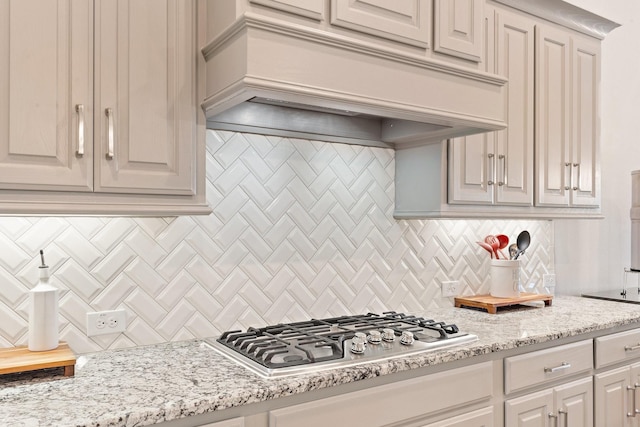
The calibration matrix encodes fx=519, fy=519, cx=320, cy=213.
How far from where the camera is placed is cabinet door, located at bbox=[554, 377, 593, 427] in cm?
219

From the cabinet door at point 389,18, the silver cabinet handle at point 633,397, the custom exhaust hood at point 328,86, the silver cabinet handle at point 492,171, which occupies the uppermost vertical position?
the cabinet door at point 389,18

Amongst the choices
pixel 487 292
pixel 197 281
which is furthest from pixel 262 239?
pixel 487 292

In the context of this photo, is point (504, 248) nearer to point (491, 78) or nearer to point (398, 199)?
point (398, 199)

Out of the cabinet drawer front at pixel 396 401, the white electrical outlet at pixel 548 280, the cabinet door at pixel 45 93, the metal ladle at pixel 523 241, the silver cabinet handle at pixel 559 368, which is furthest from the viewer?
the white electrical outlet at pixel 548 280

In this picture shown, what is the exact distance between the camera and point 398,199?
254 centimetres

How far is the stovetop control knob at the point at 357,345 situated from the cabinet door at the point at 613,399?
132cm

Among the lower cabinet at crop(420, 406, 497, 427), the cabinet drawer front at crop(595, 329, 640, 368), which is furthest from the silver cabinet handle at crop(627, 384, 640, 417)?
the lower cabinet at crop(420, 406, 497, 427)

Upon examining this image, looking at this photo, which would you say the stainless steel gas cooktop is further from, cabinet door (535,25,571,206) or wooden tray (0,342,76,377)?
cabinet door (535,25,571,206)

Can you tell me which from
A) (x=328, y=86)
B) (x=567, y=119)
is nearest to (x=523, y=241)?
(x=567, y=119)

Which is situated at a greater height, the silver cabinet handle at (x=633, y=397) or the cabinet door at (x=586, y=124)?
the cabinet door at (x=586, y=124)

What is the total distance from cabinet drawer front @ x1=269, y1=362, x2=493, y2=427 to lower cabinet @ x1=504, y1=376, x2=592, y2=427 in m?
0.19

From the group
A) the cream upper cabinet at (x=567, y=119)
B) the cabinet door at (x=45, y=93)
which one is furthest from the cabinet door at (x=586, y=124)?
the cabinet door at (x=45, y=93)

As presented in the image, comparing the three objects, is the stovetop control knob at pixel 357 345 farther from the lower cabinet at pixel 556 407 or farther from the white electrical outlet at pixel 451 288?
the white electrical outlet at pixel 451 288

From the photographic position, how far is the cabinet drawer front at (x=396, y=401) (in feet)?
4.95
